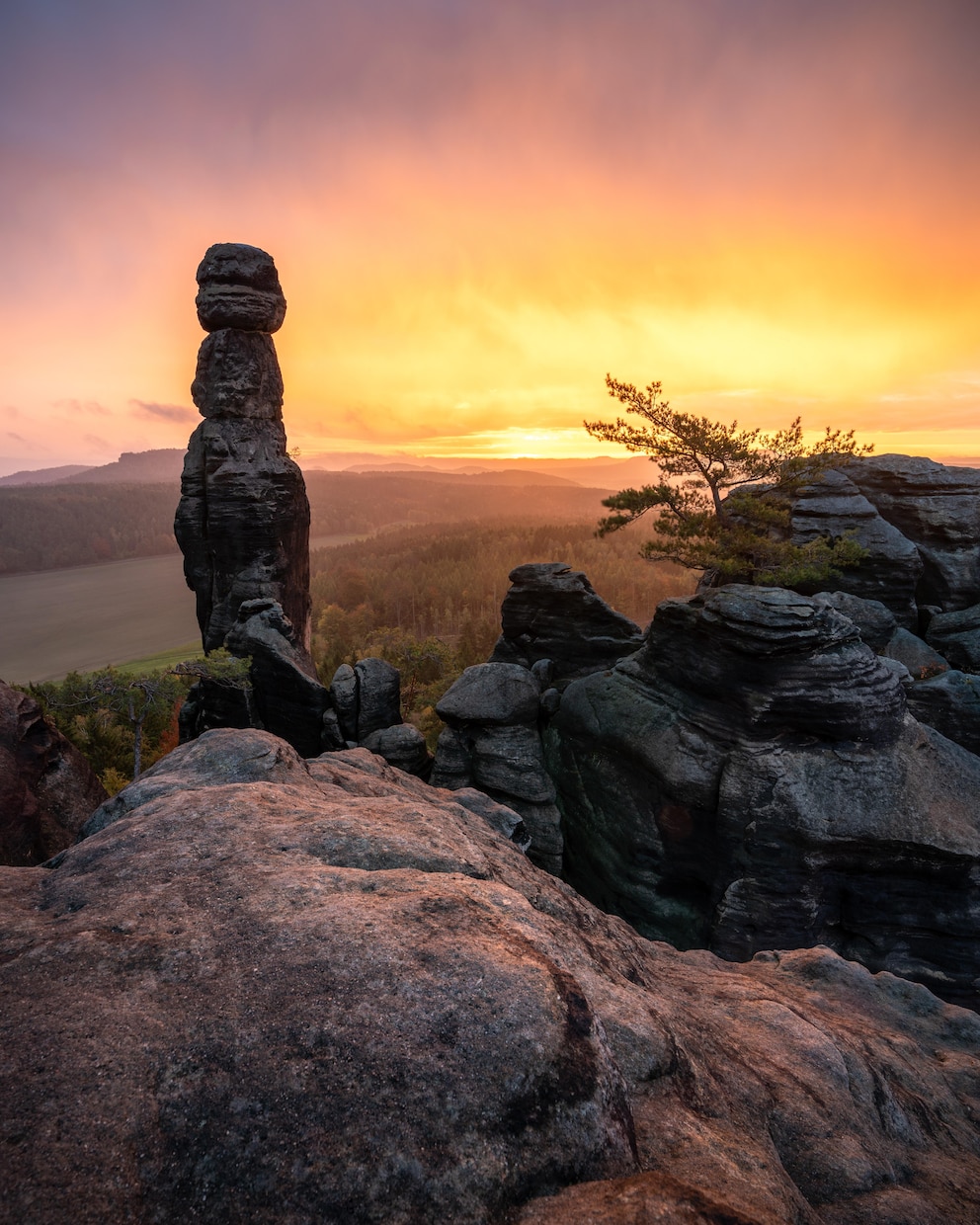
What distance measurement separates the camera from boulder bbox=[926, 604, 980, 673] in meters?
25.5

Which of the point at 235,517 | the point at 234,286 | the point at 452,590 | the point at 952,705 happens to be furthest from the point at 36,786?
the point at 452,590

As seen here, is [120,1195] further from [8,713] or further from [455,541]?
[455,541]

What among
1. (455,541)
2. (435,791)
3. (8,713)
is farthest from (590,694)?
(455,541)

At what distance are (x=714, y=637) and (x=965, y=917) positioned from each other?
32.9 ft

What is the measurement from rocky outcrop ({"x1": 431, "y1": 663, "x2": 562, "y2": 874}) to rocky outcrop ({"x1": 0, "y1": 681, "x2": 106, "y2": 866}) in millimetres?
13385

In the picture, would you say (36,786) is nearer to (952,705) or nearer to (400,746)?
(400,746)

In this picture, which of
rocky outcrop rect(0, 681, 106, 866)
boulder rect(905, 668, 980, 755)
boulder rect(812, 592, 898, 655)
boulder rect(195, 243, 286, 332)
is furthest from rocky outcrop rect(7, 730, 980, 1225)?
boulder rect(195, 243, 286, 332)

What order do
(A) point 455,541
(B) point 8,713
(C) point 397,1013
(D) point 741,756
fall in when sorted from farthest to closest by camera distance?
1. (A) point 455,541
2. (D) point 741,756
3. (B) point 8,713
4. (C) point 397,1013

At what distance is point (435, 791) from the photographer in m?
15.8

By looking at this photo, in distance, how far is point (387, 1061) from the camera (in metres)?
4.74

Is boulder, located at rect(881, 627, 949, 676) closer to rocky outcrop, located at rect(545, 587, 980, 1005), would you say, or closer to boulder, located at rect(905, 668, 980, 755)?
boulder, located at rect(905, 668, 980, 755)

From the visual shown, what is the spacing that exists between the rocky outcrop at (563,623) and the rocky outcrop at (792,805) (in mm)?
7791

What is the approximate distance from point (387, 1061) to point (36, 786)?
17.1m

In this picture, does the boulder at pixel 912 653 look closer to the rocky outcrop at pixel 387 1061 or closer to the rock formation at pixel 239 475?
the rocky outcrop at pixel 387 1061
